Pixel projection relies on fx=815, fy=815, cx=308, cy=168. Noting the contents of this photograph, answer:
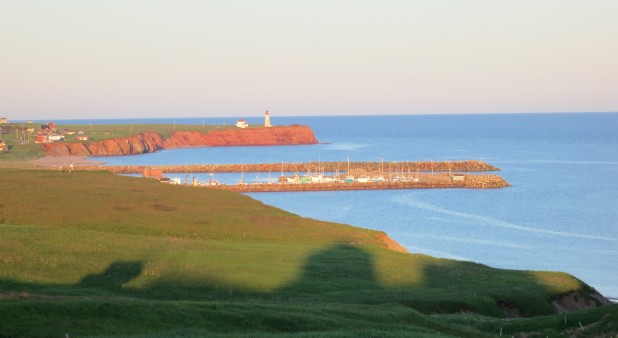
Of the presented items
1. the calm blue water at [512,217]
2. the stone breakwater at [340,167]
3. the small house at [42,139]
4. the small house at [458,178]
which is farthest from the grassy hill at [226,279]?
the small house at [42,139]

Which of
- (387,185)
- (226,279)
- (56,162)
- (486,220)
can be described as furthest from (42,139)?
(226,279)

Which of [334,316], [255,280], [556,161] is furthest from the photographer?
[556,161]

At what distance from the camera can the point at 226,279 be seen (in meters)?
32.2

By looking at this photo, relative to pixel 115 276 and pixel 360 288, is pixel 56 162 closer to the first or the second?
pixel 115 276

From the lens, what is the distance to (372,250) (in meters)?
46.1

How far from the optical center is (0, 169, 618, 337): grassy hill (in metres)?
20.7

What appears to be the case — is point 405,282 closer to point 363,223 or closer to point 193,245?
point 193,245

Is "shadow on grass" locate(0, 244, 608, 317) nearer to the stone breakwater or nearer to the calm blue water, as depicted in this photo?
the calm blue water

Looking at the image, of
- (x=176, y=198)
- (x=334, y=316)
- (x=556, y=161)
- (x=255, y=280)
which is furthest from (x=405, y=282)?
(x=556, y=161)

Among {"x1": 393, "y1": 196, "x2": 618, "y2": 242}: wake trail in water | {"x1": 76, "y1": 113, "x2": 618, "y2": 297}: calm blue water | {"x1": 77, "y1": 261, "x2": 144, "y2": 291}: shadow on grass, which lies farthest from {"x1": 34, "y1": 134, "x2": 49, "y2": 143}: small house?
{"x1": 77, "y1": 261, "x2": 144, "y2": 291}: shadow on grass

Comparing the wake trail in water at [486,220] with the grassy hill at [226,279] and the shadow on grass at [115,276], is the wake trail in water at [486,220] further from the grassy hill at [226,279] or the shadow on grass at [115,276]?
the shadow on grass at [115,276]

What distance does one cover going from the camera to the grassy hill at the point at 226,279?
20.7 meters

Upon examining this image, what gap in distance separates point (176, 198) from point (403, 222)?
29.5m

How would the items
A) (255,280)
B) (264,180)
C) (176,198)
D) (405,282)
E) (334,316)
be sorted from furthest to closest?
(264,180), (176,198), (405,282), (255,280), (334,316)
